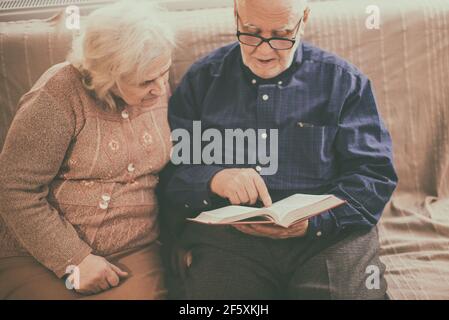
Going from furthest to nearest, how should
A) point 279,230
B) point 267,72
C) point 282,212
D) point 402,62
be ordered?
point 402,62 → point 267,72 → point 279,230 → point 282,212

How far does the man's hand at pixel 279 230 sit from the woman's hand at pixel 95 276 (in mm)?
321

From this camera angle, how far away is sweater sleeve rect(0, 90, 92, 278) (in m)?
1.10

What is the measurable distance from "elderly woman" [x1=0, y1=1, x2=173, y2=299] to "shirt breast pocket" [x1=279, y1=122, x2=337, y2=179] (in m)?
0.33

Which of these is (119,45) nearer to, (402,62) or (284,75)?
(284,75)

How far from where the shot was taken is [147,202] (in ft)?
Result: 4.22

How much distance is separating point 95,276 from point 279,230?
1.41 ft

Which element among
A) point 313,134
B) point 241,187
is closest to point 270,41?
point 313,134

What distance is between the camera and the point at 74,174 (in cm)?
120

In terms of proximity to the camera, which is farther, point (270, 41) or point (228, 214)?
point (270, 41)

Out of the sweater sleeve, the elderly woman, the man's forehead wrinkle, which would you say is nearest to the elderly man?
the man's forehead wrinkle

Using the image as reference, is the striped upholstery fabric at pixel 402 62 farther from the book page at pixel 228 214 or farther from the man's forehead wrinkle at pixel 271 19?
the book page at pixel 228 214

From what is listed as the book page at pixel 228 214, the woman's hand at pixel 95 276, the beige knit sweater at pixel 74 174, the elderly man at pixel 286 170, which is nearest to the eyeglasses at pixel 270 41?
the elderly man at pixel 286 170
